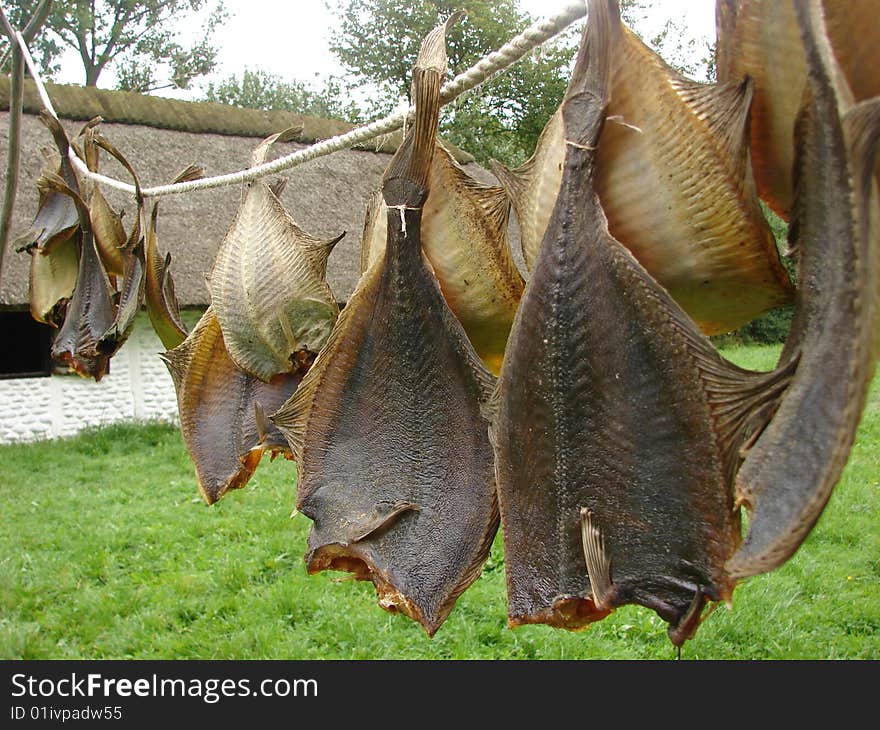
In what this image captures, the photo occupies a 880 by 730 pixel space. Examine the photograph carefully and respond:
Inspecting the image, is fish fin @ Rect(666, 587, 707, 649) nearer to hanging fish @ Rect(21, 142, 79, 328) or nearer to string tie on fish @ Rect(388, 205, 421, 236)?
string tie on fish @ Rect(388, 205, 421, 236)

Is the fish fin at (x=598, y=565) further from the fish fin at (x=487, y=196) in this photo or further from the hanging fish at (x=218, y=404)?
the hanging fish at (x=218, y=404)

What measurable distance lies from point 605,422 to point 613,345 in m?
0.05

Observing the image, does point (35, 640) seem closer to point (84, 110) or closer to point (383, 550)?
point (383, 550)

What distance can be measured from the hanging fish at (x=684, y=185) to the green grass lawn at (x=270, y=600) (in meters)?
2.65

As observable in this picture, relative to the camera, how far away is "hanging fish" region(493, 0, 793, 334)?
504 millimetres

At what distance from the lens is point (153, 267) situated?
1255 millimetres

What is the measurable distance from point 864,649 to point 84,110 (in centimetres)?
746

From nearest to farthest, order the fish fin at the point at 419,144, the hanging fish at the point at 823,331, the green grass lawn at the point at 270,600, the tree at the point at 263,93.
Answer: the hanging fish at the point at 823,331, the fish fin at the point at 419,144, the green grass lawn at the point at 270,600, the tree at the point at 263,93

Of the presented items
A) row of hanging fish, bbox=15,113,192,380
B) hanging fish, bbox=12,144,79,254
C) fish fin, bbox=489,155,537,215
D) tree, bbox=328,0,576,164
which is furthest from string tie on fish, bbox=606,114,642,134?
tree, bbox=328,0,576,164

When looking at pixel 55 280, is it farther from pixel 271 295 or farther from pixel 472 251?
pixel 472 251

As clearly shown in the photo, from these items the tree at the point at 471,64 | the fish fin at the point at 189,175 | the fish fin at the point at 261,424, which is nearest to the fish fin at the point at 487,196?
the fish fin at the point at 261,424

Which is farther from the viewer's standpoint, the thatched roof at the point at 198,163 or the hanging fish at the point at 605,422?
the thatched roof at the point at 198,163

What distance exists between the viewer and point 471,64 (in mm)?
7477

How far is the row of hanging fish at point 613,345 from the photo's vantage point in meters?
0.42
